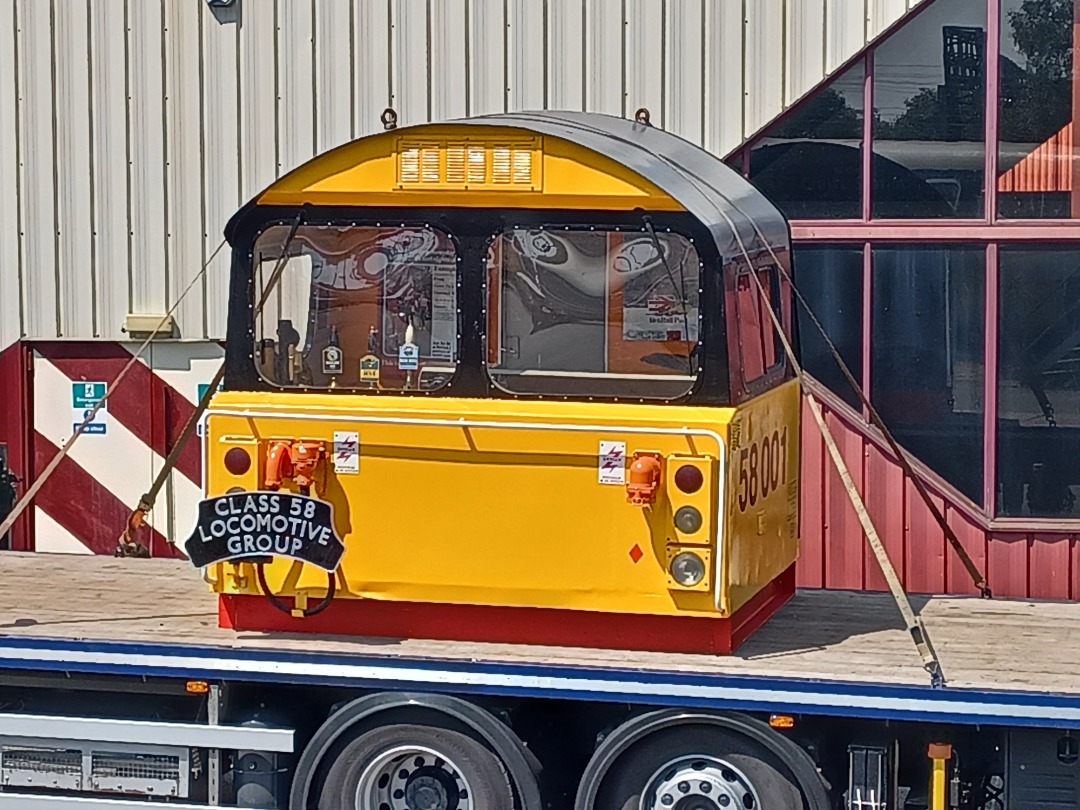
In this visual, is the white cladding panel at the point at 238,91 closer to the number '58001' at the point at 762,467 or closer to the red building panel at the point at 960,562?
the red building panel at the point at 960,562

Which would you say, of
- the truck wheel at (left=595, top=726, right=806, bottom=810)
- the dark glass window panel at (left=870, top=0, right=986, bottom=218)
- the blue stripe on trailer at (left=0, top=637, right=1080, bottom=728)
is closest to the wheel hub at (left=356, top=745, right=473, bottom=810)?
the blue stripe on trailer at (left=0, top=637, right=1080, bottom=728)

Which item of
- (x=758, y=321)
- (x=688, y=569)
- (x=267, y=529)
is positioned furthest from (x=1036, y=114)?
(x=267, y=529)

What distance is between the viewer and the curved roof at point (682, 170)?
276 inches

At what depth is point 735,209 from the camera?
7.58 meters

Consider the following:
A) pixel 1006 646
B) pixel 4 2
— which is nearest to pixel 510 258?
pixel 1006 646

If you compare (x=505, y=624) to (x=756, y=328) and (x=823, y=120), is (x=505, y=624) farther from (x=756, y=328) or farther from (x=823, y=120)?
(x=823, y=120)

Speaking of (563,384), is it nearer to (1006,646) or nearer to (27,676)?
(1006,646)

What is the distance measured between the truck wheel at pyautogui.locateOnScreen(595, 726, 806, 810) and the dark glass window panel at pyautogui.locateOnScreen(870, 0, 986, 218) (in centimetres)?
443

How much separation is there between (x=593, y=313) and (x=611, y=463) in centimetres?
64

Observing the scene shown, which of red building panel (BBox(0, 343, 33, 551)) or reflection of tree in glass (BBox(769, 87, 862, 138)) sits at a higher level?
reflection of tree in glass (BBox(769, 87, 862, 138))

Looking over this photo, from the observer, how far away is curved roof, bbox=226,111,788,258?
23.0 feet

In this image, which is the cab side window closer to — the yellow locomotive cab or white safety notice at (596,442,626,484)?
the yellow locomotive cab

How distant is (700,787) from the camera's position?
6.84 metres

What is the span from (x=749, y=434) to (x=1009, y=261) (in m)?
3.66
